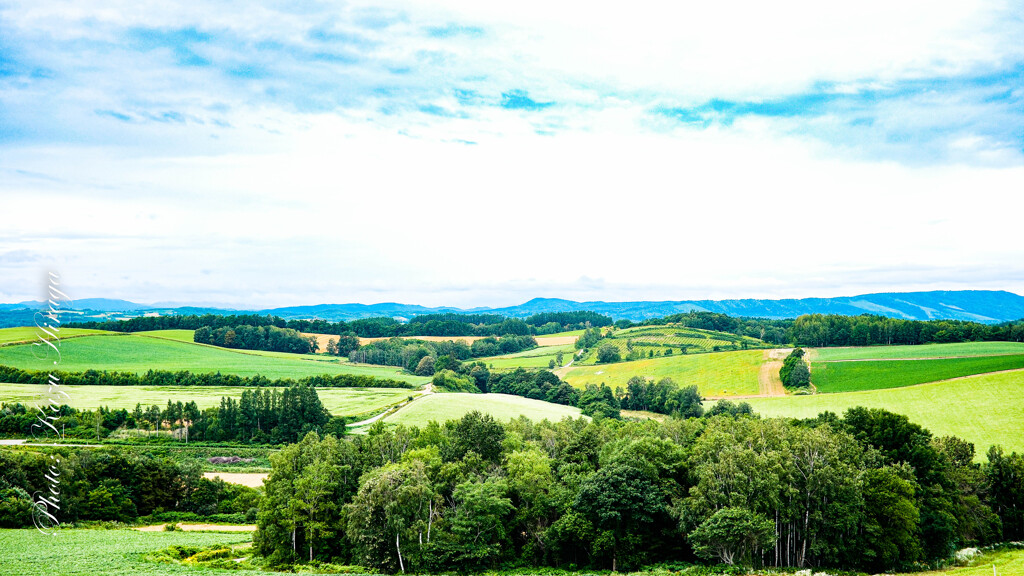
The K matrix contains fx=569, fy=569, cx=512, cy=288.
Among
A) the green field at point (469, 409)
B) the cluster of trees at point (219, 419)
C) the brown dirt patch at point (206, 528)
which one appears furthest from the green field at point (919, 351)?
the brown dirt patch at point (206, 528)

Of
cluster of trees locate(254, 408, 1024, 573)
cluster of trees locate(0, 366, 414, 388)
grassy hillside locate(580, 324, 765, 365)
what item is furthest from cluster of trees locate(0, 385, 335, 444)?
grassy hillside locate(580, 324, 765, 365)

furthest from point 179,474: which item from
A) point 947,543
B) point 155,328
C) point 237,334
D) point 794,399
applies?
point 155,328

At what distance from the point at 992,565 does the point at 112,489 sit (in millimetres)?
75757

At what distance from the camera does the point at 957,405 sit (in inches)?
3125

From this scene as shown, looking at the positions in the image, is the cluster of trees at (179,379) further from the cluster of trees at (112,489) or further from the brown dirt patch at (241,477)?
the cluster of trees at (112,489)

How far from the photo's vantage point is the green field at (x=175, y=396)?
320ft

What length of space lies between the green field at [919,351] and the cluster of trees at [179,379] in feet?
328

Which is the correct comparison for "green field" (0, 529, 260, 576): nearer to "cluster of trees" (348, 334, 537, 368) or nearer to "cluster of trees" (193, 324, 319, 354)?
"cluster of trees" (348, 334, 537, 368)

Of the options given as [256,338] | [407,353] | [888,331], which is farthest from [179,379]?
[888,331]

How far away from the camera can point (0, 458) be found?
183 feet

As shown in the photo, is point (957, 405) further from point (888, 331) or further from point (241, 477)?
point (241, 477)

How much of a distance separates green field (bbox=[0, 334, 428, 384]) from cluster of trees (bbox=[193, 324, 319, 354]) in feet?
34.4

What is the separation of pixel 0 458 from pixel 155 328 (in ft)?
498

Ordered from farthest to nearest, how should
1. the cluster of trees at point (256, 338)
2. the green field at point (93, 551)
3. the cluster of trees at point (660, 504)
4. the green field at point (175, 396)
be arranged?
1. the cluster of trees at point (256, 338)
2. the green field at point (175, 396)
3. the cluster of trees at point (660, 504)
4. the green field at point (93, 551)
